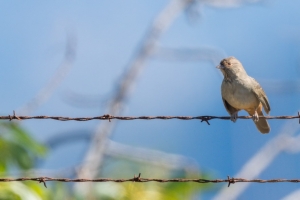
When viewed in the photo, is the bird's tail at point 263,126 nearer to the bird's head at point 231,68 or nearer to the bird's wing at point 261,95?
the bird's wing at point 261,95

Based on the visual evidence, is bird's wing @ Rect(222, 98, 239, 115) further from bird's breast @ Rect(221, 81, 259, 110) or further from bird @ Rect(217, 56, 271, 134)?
bird's breast @ Rect(221, 81, 259, 110)

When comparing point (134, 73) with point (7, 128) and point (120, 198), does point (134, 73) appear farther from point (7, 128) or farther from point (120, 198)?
point (7, 128)

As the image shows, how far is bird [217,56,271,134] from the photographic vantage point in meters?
9.27

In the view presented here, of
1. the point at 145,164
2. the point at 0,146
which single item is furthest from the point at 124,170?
the point at 0,146

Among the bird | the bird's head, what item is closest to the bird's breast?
the bird

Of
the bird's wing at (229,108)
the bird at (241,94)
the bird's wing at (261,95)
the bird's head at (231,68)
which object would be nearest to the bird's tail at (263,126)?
the bird at (241,94)

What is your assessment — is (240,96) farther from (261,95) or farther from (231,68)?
(231,68)

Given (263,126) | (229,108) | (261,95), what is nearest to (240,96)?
(261,95)

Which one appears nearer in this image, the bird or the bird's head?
the bird

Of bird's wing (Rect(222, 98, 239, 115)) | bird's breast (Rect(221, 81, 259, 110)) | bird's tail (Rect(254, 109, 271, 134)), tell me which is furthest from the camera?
bird's wing (Rect(222, 98, 239, 115))

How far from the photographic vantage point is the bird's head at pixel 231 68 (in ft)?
31.2

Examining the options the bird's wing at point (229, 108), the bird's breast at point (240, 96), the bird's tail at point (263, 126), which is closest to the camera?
the bird's breast at point (240, 96)

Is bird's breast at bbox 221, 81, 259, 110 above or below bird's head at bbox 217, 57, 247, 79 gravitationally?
below

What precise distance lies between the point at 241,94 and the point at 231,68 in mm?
486
